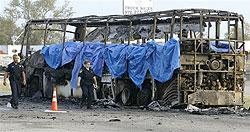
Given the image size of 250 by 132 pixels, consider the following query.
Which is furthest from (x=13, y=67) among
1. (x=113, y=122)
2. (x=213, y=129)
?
(x=213, y=129)

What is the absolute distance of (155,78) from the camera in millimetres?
20375

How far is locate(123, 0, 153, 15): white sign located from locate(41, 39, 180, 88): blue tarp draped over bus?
8.43 metres

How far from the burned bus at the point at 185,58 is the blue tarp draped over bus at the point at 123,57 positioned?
156 millimetres

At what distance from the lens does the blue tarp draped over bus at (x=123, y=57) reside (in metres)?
20.0

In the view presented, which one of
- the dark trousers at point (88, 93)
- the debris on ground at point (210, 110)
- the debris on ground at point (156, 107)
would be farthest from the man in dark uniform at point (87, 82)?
the debris on ground at point (210, 110)

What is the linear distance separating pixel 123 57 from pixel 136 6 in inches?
482

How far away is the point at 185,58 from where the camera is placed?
19.8m

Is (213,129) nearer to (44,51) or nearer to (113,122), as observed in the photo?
(113,122)

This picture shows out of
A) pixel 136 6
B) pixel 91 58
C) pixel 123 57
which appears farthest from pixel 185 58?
pixel 136 6

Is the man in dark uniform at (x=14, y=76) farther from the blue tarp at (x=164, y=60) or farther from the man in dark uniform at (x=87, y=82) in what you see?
the blue tarp at (x=164, y=60)

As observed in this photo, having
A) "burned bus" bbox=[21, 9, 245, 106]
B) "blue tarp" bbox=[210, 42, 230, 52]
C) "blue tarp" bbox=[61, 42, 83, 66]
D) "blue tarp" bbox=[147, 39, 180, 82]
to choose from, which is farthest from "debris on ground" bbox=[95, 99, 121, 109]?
"blue tarp" bbox=[210, 42, 230, 52]

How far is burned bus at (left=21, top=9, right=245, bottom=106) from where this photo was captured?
19781 mm

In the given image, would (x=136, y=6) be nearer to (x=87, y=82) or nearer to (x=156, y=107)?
(x=87, y=82)

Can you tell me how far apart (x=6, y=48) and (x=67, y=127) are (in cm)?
6306
